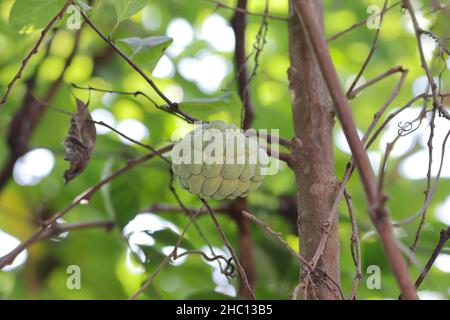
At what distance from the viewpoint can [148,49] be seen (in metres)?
1.60

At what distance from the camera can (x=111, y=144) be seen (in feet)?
8.63

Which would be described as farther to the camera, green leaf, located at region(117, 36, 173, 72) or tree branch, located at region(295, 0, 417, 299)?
green leaf, located at region(117, 36, 173, 72)

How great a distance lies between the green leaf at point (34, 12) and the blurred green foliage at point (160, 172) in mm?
584

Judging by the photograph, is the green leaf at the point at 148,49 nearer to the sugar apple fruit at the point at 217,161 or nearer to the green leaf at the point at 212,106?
the green leaf at the point at 212,106

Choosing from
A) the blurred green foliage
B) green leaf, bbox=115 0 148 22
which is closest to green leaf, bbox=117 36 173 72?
green leaf, bbox=115 0 148 22

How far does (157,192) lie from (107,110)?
62 centimetres

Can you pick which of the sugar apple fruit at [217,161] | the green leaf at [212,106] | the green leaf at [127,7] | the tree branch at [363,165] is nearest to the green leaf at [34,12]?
the green leaf at [127,7]

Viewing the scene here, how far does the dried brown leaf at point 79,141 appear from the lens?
1.52 m

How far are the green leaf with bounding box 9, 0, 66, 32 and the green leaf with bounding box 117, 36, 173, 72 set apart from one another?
177mm

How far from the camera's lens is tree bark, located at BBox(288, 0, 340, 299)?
1.29 metres

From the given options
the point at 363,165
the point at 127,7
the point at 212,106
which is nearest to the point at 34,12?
the point at 127,7

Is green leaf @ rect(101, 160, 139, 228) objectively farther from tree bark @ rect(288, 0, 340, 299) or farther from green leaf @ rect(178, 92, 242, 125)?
tree bark @ rect(288, 0, 340, 299)
